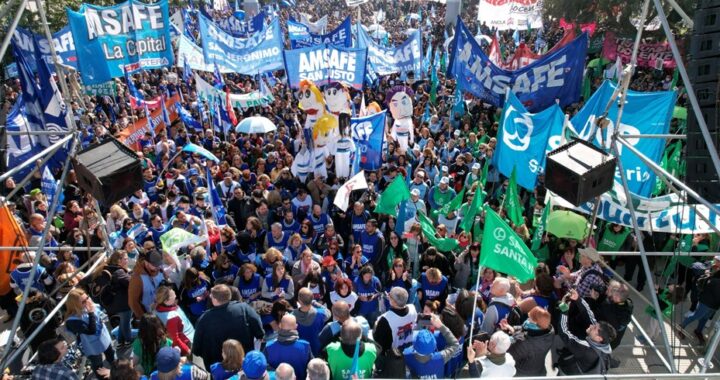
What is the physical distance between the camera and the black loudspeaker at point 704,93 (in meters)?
3.94

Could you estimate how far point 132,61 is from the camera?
12.2 meters

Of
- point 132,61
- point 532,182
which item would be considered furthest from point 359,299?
point 132,61

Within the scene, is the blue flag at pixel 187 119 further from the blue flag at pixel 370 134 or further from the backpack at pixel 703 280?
the backpack at pixel 703 280

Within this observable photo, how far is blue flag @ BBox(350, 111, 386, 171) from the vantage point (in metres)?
10.4

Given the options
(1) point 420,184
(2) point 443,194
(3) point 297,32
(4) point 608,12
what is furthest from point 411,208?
(4) point 608,12

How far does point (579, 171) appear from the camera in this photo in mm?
4801

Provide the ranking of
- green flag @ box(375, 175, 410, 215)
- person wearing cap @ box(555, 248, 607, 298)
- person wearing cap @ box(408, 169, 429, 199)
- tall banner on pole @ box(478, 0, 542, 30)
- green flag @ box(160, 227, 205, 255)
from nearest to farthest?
person wearing cap @ box(555, 248, 607, 298)
green flag @ box(160, 227, 205, 255)
green flag @ box(375, 175, 410, 215)
person wearing cap @ box(408, 169, 429, 199)
tall banner on pole @ box(478, 0, 542, 30)

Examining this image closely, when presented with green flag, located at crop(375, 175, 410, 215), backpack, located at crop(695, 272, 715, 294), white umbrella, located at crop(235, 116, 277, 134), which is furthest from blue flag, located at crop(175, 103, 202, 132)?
backpack, located at crop(695, 272, 715, 294)

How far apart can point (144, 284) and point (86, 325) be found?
0.95 metres

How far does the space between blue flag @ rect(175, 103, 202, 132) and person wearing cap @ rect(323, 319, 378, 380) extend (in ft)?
31.8

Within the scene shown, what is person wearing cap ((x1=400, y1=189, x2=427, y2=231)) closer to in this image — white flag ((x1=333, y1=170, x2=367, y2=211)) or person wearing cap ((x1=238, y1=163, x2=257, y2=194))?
white flag ((x1=333, y1=170, x2=367, y2=211))

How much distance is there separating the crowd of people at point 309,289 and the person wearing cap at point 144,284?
0.02 meters

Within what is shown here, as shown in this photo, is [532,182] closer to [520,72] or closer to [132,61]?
[520,72]

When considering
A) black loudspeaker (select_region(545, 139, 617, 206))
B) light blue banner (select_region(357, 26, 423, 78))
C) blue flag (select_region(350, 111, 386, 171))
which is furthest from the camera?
light blue banner (select_region(357, 26, 423, 78))
